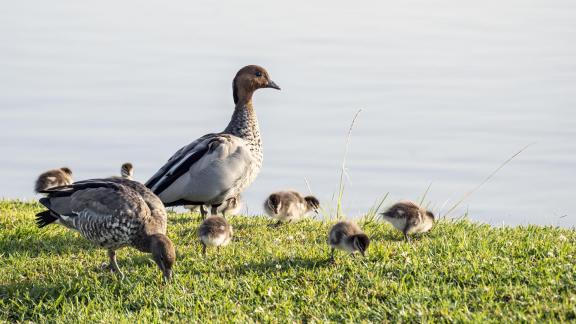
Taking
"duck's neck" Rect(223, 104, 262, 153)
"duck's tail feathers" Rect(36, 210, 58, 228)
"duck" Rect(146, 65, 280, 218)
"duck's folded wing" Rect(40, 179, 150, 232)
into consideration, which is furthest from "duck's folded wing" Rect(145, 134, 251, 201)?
"duck's tail feathers" Rect(36, 210, 58, 228)

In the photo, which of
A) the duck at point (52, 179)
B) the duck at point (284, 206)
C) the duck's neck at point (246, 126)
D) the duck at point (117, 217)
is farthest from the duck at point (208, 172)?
the duck at point (52, 179)

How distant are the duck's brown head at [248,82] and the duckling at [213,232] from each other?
371 cm

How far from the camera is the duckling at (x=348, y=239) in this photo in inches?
365

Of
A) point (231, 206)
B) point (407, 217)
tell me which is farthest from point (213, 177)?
point (407, 217)

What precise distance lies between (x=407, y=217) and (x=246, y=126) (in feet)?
11.2

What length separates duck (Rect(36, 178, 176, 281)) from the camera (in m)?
9.57

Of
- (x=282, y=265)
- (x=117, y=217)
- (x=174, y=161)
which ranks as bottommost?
(x=282, y=265)

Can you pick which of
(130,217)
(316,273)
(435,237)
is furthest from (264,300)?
(435,237)

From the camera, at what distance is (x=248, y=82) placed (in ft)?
44.9

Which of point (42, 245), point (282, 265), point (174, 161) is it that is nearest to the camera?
point (282, 265)

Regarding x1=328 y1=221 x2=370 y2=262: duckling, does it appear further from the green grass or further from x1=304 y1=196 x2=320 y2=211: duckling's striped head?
x1=304 y1=196 x2=320 y2=211: duckling's striped head

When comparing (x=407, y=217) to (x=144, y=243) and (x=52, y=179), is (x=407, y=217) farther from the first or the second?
(x=52, y=179)

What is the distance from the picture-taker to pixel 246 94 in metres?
13.6

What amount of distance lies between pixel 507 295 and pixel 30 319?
434cm
